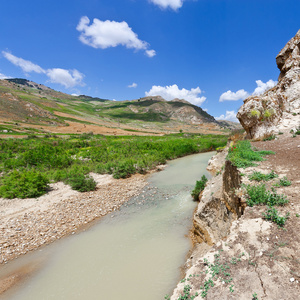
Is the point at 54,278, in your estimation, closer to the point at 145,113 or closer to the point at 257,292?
the point at 257,292

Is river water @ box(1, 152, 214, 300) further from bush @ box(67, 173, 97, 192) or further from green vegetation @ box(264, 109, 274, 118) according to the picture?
green vegetation @ box(264, 109, 274, 118)

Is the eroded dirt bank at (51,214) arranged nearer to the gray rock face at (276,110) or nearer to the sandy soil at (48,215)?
the sandy soil at (48,215)

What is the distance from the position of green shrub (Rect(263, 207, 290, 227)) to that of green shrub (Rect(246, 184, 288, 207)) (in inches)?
11.4

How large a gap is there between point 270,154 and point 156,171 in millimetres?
14860

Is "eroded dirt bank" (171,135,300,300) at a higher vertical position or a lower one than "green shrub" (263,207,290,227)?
lower

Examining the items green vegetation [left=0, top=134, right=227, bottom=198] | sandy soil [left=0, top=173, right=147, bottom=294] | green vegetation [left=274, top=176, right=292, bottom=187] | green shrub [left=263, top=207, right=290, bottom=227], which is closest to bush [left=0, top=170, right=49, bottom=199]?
green vegetation [left=0, top=134, right=227, bottom=198]

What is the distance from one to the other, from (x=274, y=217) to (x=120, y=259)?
647cm

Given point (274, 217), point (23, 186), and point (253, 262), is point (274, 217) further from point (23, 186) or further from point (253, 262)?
point (23, 186)

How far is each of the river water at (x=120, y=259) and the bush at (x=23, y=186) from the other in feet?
20.8

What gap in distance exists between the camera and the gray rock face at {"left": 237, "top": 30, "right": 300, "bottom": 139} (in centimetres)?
1459

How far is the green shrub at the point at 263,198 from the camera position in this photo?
4.99 metres

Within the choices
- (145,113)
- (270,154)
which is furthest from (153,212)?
(145,113)

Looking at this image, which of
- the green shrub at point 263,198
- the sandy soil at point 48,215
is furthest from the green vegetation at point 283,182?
the sandy soil at point 48,215

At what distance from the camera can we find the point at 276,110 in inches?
602
